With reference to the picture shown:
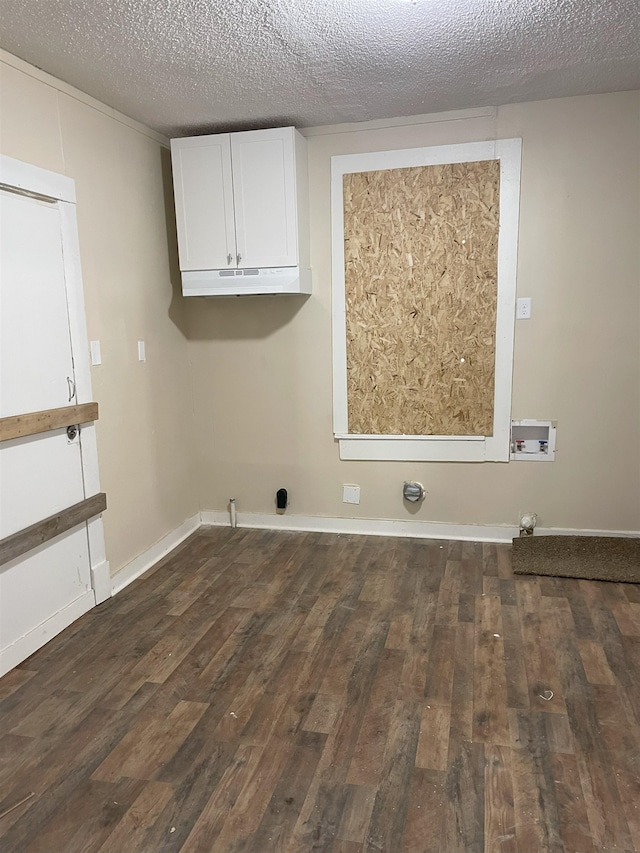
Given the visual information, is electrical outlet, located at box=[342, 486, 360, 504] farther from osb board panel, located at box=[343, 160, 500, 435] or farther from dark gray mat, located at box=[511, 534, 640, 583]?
dark gray mat, located at box=[511, 534, 640, 583]

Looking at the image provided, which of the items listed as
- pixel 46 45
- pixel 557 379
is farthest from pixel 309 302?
pixel 46 45

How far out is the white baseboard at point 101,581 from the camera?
10.6ft

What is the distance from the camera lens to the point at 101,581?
3.27m

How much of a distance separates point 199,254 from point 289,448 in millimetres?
1415

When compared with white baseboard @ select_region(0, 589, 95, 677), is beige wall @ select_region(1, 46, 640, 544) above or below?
above

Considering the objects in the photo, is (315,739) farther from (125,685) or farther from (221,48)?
(221,48)

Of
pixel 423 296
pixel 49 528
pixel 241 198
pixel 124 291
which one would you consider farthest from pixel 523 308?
pixel 49 528

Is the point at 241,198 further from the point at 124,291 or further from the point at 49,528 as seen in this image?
the point at 49,528

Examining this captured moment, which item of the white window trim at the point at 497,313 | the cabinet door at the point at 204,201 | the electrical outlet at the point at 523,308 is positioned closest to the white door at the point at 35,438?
the cabinet door at the point at 204,201

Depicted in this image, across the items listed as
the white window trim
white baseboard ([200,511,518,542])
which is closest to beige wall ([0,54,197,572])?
white baseboard ([200,511,518,542])

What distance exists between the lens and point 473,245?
3691mm

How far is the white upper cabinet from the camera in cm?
356

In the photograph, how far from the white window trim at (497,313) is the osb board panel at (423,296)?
4 centimetres

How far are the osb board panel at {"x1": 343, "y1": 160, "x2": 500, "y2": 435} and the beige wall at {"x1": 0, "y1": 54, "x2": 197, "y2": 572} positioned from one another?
1.19 meters
